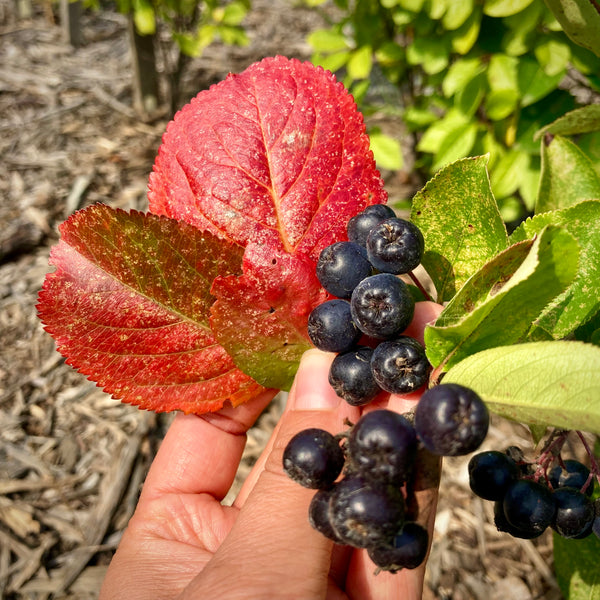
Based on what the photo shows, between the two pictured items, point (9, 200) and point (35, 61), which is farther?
point (35, 61)

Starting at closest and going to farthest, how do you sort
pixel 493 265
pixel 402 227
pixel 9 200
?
pixel 493 265, pixel 402 227, pixel 9 200

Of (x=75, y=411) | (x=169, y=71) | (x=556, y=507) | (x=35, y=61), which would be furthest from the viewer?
(x=35, y=61)

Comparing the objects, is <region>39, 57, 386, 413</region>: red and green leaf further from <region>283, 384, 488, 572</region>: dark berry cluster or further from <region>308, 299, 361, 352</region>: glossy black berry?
<region>283, 384, 488, 572</region>: dark berry cluster

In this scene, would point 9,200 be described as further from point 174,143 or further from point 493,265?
point 493,265

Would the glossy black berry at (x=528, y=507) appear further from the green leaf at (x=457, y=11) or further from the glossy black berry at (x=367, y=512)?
the green leaf at (x=457, y=11)

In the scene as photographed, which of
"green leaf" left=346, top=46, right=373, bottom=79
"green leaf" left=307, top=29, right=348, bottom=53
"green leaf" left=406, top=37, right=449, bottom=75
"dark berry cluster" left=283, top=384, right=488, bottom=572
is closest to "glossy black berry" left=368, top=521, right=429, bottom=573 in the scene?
"dark berry cluster" left=283, top=384, right=488, bottom=572

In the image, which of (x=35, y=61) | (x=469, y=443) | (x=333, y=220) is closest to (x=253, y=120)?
(x=333, y=220)

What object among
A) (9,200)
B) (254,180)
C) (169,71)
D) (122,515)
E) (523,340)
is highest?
(254,180)
